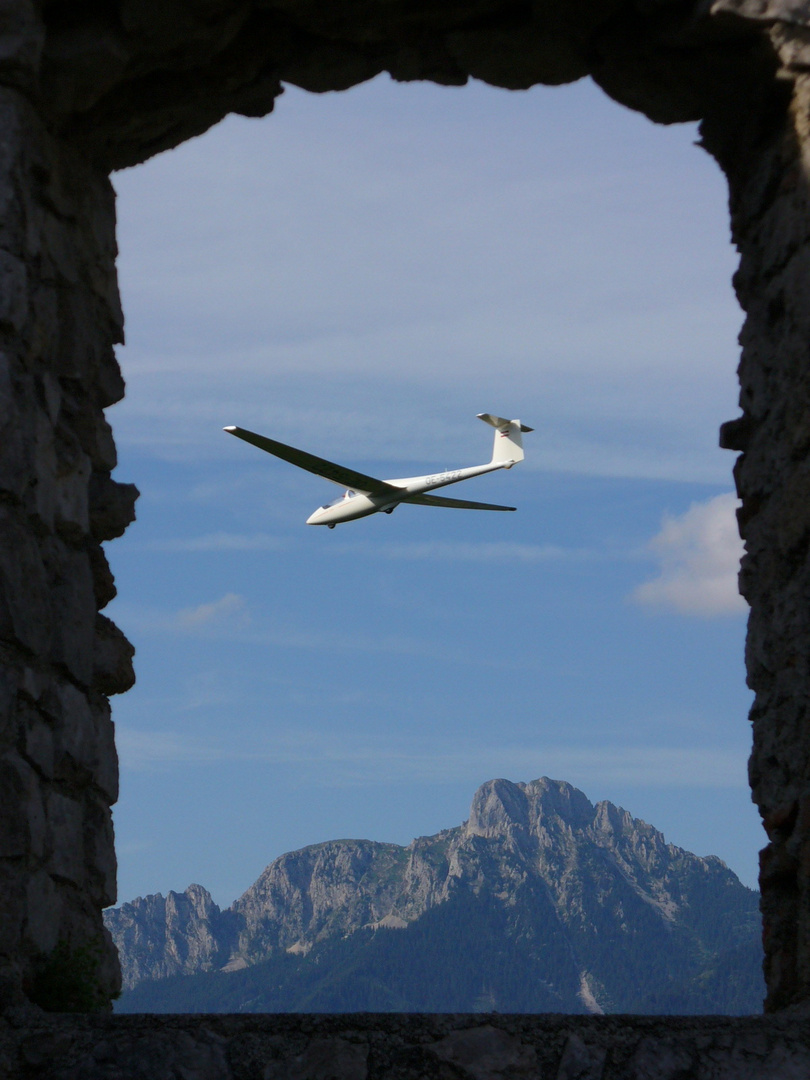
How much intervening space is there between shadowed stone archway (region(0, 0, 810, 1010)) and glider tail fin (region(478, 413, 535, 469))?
996 inches

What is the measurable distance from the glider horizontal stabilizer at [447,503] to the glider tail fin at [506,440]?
4.28 feet

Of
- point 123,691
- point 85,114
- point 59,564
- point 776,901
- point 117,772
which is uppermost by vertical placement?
point 85,114

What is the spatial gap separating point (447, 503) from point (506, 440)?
2665 millimetres

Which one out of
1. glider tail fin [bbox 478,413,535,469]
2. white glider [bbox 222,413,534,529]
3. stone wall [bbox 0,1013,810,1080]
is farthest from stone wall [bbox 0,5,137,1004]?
glider tail fin [bbox 478,413,535,469]

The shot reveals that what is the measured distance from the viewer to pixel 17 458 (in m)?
3.91

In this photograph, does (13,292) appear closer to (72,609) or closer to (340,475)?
(72,609)

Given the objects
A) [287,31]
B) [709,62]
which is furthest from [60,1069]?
[709,62]

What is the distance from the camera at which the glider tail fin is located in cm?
3006

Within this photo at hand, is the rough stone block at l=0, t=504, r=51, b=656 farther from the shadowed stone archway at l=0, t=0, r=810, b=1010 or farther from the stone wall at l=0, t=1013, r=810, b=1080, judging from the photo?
the stone wall at l=0, t=1013, r=810, b=1080

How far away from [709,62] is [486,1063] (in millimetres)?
3420

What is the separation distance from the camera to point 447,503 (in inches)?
1145

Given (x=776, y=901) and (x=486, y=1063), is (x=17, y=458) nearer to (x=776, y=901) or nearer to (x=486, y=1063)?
(x=486, y=1063)

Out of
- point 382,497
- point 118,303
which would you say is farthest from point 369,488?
point 118,303

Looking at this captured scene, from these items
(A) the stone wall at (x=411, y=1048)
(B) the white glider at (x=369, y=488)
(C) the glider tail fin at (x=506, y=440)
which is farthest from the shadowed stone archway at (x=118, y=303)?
(C) the glider tail fin at (x=506, y=440)
